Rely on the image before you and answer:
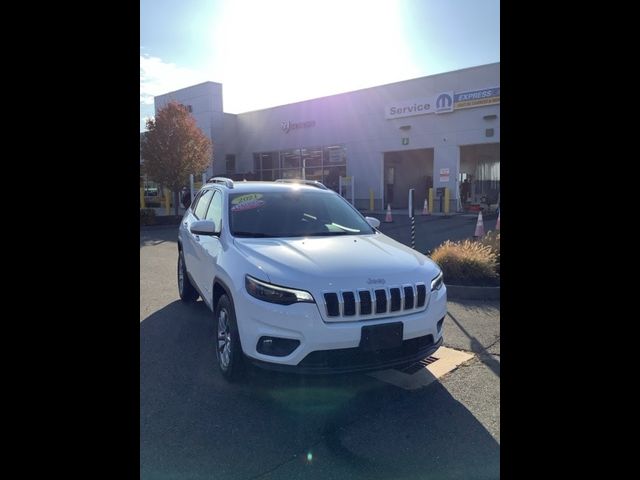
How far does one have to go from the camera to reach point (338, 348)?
10.5 ft

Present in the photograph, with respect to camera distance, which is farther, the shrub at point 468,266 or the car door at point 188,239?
the shrub at point 468,266

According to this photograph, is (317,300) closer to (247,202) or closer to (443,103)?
(247,202)

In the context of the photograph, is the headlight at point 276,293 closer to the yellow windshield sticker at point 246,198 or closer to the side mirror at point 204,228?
the side mirror at point 204,228

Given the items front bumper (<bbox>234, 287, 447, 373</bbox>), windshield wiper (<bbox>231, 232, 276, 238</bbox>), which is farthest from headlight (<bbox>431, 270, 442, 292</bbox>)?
windshield wiper (<bbox>231, 232, 276, 238</bbox>)

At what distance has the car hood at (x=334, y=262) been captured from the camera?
11.0ft

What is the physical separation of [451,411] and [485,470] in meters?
0.69

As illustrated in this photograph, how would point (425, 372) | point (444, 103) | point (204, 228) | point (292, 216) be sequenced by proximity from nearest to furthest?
point (425, 372) → point (204, 228) → point (292, 216) → point (444, 103)

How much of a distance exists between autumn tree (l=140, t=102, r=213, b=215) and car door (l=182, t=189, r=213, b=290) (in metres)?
15.7

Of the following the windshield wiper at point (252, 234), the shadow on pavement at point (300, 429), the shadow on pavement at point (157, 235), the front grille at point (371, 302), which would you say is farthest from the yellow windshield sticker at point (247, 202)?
the shadow on pavement at point (157, 235)

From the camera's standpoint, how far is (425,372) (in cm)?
409

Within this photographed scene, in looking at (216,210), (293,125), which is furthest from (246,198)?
(293,125)

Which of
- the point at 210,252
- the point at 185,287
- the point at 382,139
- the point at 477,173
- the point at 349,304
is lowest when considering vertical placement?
the point at 185,287

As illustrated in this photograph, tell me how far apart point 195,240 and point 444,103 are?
20037 mm
